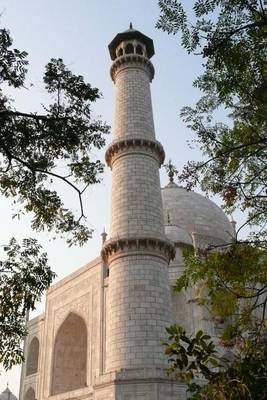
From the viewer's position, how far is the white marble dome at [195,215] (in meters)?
28.6

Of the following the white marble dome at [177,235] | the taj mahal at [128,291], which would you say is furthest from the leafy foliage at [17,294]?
the white marble dome at [177,235]

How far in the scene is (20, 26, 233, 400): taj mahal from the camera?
44.9 feet

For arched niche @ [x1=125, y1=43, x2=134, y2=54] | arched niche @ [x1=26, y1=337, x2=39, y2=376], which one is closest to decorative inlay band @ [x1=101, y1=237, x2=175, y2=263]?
arched niche @ [x1=125, y1=43, x2=134, y2=54]

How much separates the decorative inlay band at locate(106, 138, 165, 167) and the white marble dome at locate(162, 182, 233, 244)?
10546 mm

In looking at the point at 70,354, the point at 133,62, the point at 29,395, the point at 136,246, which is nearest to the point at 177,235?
the point at 70,354

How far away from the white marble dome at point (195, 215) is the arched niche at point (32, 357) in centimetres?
1077

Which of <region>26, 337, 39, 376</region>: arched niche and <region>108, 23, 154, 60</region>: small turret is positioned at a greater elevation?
<region>108, 23, 154, 60</region>: small turret

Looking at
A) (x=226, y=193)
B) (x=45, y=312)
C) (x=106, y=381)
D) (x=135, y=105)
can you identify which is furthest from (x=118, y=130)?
(x=45, y=312)

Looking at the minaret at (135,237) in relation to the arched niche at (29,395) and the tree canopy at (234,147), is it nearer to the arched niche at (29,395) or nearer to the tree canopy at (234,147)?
the tree canopy at (234,147)

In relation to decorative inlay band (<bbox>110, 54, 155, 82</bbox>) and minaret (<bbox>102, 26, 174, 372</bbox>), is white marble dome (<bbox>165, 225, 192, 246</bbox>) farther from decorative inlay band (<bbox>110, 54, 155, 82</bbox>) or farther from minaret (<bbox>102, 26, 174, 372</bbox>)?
decorative inlay band (<bbox>110, 54, 155, 82</bbox>)

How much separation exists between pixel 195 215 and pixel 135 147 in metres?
13.5

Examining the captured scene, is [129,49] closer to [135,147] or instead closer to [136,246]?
[135,147]

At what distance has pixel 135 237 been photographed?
1516cm

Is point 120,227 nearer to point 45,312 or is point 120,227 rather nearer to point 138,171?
point 138,171
